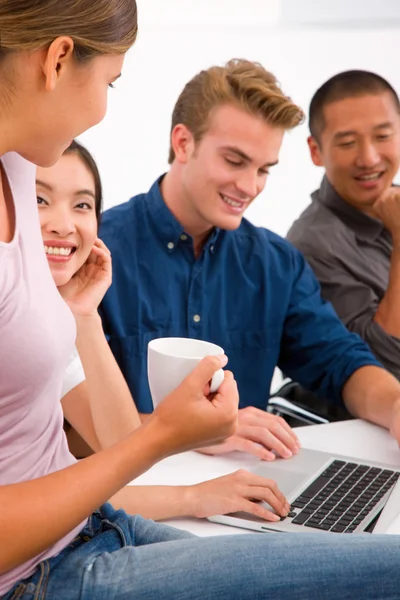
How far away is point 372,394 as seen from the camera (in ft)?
5.88

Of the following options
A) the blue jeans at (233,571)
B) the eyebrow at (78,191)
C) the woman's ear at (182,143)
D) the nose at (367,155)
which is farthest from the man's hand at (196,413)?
the nose at (367,155)

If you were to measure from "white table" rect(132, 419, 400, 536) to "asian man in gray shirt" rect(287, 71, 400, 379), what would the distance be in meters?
0.83

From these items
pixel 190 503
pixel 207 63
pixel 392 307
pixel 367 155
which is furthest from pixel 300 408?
pixel 207 63

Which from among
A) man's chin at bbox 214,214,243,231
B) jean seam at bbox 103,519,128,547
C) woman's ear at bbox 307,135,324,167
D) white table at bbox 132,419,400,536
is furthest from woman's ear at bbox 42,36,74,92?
woman's ear at bbox 307,135,324,167

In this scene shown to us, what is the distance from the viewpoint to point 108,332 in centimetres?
204

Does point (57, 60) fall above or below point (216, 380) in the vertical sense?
above

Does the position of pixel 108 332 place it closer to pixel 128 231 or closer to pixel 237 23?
pixel 128 231

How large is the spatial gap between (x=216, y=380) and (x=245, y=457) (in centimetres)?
49

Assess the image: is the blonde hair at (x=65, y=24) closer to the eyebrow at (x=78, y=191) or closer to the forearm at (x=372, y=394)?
the eyebrow at (x=78, y=191)

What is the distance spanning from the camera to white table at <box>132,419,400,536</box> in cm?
124

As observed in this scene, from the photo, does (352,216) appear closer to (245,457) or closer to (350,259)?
(350,259)

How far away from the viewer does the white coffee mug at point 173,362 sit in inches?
40.9

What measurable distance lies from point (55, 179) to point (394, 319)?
3.99 ft

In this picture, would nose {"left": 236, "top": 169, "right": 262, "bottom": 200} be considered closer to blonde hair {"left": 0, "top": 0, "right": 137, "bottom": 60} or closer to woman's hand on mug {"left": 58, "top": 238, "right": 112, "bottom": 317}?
woman's hand on mug {"left": 58, "top": 238, "right": 112, "bottom": 317}
